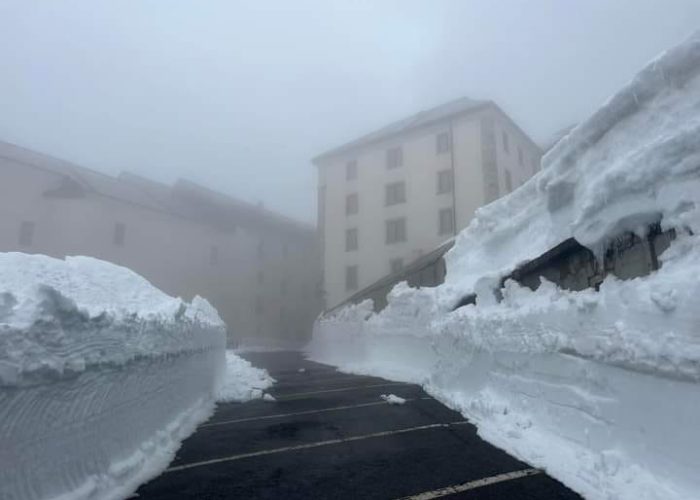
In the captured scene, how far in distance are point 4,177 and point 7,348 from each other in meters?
33.7

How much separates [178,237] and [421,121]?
21579mm

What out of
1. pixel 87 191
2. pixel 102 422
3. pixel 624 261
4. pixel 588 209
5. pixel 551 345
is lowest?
pixel 102 422

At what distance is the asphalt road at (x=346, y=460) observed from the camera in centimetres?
443

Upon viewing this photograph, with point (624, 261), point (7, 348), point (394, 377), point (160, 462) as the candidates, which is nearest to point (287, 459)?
point (160, 462)

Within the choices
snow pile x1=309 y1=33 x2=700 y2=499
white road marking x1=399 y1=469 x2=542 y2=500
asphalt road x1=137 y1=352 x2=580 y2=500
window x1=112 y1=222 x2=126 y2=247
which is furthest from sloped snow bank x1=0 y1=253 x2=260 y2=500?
window x1=112 y1=222 x2=126 y2=247

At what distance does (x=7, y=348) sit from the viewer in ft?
10.7

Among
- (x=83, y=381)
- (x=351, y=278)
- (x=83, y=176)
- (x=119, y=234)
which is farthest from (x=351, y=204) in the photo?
(x=83, y=381)

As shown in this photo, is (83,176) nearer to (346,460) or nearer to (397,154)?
(397,154)

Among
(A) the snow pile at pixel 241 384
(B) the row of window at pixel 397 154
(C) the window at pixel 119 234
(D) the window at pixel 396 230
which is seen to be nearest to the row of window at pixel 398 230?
(D) the window at pixel 396 230

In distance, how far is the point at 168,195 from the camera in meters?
43.1

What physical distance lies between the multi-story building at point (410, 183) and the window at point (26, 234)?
1990cm

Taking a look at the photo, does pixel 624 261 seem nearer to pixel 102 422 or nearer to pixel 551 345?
pixel 551 345

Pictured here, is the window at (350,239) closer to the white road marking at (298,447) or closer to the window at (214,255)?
the window at (214,255)

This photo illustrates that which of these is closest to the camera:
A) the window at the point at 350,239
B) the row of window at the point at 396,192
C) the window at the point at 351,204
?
the row of window at the point at 396,192
